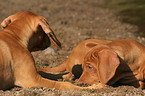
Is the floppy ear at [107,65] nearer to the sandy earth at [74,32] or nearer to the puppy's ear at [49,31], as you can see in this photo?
the sandy earth at [74,32]

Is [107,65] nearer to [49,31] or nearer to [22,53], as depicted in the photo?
[49,31]

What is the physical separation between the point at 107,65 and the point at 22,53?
1.54 metres

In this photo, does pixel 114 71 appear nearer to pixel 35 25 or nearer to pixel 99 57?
pixel 99 57

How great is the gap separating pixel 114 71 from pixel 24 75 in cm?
159

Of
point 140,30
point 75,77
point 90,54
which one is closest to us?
point 90,54

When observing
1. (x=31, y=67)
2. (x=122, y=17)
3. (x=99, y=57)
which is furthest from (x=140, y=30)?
(x=31, y=67)

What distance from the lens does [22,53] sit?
14.5 ft

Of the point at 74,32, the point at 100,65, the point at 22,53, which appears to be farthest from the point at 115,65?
the point at 74,32

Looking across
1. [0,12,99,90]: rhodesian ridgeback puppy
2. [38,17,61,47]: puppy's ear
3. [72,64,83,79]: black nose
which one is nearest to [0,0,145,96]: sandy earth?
[0,12,99,90]: rhodesian ridgeback puppy

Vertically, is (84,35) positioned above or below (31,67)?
above

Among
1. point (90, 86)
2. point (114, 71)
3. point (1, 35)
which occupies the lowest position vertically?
point (90, 86)

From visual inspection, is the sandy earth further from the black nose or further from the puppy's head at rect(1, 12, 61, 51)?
the puppy's head at rect(1, 12, 61, 51)

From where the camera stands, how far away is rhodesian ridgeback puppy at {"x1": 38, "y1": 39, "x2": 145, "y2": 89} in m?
4.42

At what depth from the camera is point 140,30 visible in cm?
1080
